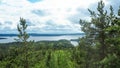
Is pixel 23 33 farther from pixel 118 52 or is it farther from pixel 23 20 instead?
pixel 118 52

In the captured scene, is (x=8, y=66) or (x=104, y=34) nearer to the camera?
(x=104, y=34)

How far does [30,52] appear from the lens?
131ft

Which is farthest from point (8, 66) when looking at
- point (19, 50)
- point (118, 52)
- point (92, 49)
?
point (118, 52)

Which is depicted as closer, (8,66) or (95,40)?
(95,40)

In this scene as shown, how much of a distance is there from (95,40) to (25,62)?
11898mm

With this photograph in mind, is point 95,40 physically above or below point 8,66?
above

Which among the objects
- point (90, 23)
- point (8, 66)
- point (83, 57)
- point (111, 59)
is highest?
point (90, 23)

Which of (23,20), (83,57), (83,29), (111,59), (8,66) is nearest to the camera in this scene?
(111,59)

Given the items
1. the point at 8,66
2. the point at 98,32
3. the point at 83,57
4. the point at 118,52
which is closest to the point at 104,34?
the point at 98,32

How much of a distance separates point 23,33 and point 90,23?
1178 cm

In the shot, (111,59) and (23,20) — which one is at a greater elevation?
(23,20)

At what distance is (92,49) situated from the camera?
35.4 m

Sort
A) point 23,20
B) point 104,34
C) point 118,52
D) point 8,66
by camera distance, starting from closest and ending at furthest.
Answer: point 118,52 → point 104,34 → point 23,20 → point 8,66

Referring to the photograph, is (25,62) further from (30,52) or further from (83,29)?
(83,29)
